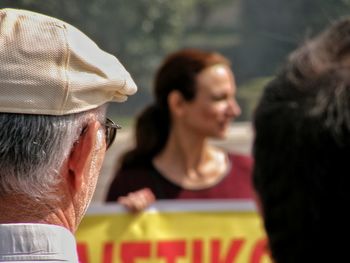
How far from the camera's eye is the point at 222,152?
4723mm

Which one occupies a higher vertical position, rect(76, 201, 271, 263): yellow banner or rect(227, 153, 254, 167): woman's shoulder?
rect(227, 153, 254, 167): woman's shoulder

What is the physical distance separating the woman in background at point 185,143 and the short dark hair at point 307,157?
10.6 feet

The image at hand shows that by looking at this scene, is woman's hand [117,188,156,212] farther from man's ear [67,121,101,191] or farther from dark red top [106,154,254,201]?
man's ear [67,121,101,191]

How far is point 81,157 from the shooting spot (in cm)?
172

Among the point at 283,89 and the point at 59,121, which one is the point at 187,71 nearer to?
the point at 59,121

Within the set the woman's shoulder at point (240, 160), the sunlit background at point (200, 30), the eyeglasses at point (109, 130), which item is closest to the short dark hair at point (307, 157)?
the eyeglasses at point (109, 130)

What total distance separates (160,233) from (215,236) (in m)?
0.23

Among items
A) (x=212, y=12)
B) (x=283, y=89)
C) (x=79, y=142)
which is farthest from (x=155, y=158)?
(x=283, y=89)

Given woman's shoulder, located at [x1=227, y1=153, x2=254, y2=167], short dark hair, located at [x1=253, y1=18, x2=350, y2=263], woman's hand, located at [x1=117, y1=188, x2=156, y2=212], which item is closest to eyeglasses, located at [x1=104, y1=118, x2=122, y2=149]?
short dark hair, located at [x1=253, y1=18, x2=350, y2=263]

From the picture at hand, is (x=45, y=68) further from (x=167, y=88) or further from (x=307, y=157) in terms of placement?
(x=167, y=88)

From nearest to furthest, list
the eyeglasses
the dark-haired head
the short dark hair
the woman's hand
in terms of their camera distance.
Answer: the short dark hair → the eyeglasses → the woman's hand → the dark-haired head

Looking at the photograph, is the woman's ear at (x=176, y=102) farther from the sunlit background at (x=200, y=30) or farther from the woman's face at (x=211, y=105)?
the sunlit background at (x=200, y=30)

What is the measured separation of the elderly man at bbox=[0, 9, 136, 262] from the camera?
5.38 feet

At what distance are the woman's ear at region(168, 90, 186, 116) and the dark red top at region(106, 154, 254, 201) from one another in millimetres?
320
